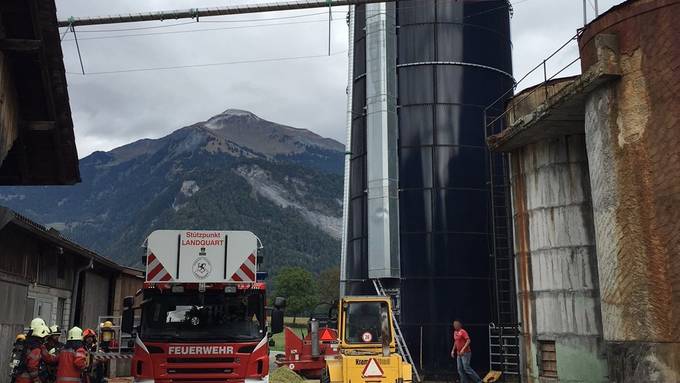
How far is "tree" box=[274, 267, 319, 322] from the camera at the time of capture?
9456cm

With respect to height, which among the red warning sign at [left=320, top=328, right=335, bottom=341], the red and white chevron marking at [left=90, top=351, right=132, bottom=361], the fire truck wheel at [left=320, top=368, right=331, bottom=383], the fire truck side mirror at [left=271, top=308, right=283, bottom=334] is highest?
the fire truck side mirror at [left=271, top=308, right=283, bottom=334]

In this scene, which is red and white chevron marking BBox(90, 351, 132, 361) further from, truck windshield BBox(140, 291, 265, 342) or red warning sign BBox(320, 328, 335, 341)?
red warning sign BBox(320, 328, 335, 341)

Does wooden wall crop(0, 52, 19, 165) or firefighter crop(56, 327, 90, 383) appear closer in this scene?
wooden wall crop(0, 52, 19, 165)

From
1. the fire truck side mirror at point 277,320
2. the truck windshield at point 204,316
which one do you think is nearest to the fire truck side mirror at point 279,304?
the fire truck side mirror at point 277,320

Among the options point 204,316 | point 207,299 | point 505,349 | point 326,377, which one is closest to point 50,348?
point 204,316

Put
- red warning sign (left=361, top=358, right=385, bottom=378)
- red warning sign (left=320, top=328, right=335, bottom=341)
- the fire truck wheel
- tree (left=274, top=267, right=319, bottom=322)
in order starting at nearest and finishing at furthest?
red warning sign (left=361, top=358, right=385, bottom=378), the fire truck wheel, red warning sign (left=320, top=328, right=335, bottom=341), tree (left=274, top=267, right=319, bottom=322)

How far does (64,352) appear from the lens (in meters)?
8.82

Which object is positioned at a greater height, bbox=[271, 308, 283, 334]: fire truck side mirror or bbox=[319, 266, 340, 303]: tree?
bbox=[319, 266, 340, 303]: tree

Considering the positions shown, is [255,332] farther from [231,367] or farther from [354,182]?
[354,182]

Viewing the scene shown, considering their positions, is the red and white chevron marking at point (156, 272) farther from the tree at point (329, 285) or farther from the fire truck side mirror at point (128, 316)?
the tree at point (329, 285)

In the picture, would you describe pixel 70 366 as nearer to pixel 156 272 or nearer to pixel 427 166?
pixel 156 272

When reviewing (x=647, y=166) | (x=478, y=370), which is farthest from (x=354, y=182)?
(x=647, y=166)

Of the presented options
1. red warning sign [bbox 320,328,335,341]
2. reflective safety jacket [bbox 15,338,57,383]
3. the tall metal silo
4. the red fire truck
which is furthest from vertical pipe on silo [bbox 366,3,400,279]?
reflective safety jacket [bbox 15,338,57,383]

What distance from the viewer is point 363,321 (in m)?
13.2
